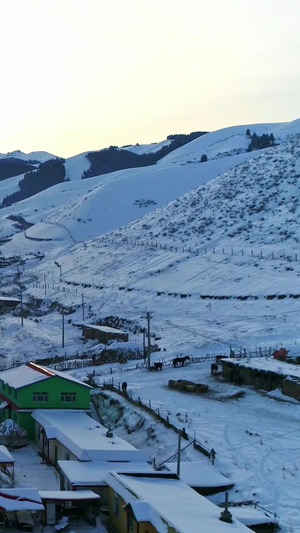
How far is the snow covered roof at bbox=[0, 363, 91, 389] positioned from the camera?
3309 centimetres

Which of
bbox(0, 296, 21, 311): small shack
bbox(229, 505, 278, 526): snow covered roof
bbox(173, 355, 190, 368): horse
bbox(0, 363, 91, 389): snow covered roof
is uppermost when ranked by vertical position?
bbox(0, 363, 91, 389): snow covered roof

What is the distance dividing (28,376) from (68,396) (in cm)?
248

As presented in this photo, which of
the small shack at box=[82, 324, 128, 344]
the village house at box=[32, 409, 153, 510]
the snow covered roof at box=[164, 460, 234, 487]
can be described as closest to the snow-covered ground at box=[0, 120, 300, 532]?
the snow covered roof at box=[164, 460, 234, 487]

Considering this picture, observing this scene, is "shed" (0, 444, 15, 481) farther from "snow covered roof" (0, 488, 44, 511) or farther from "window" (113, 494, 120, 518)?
"window" (113, 494, 120, 518)

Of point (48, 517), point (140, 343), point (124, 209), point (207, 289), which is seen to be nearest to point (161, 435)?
point (48, 517)

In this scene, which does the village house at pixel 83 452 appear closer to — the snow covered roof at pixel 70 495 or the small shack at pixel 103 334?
the snow covered roof at pixel 70 495

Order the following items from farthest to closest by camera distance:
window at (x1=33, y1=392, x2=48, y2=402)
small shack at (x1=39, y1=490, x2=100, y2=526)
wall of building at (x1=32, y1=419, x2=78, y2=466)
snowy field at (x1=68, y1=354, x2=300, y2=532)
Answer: window at (x1=33, y1=392, x2=48, y2=402) → wall of building at (x1=32, y1=419, x2=78, y2=466) → snowy field at (x1=68, y1=354, x2=300, y2=532) → small shack at (x1=39, y1=490, x2=100, y2=526)

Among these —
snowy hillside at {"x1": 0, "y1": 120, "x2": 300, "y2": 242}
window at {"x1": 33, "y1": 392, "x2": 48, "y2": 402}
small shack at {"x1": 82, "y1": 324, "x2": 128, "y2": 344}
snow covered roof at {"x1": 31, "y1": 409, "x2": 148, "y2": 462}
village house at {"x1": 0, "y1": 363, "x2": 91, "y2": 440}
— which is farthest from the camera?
snowy hillside at {"x1": 0, "y1": 120, "x2": 300, "y2": 242}

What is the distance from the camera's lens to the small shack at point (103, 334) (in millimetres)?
51884

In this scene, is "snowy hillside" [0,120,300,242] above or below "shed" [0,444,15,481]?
above

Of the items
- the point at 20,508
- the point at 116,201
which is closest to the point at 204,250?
the point at 20,508

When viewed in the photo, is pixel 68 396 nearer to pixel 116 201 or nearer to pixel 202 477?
pixel 202 477

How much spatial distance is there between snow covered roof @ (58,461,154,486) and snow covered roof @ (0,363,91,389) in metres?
8.63

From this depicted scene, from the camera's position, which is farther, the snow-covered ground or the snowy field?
the snow-covered ground
